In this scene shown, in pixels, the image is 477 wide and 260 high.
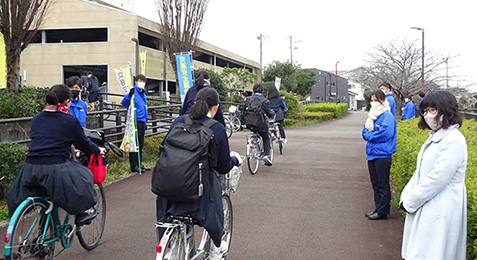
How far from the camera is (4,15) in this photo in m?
10.9

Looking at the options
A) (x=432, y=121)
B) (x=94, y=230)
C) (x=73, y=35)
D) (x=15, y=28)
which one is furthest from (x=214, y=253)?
(x=73, y=35)

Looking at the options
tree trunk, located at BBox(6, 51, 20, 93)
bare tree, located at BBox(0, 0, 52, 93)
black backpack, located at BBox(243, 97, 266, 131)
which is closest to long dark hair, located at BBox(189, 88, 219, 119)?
black backpack, located at BBox(243, 97, 266, 131)

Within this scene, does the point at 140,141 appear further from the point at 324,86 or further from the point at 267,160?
the point at 324,86

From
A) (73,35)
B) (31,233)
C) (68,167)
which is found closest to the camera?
(31,233)

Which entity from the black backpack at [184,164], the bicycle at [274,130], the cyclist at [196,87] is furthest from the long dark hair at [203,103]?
the bicycle at [274,130]

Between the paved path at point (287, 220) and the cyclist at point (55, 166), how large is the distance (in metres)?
1.09

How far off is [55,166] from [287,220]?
3264mm

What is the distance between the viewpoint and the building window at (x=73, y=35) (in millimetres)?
32781

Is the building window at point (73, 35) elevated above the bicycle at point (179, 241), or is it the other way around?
the building window at point (73, 35)

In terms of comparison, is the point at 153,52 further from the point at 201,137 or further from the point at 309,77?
the point at 201,137

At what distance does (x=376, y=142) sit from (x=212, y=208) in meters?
3.16

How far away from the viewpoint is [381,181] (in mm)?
5891

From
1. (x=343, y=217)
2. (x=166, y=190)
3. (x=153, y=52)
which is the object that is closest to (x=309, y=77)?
(x=153, y=52)

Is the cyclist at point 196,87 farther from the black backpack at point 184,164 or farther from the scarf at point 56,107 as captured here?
the black backpack at point 184,164
